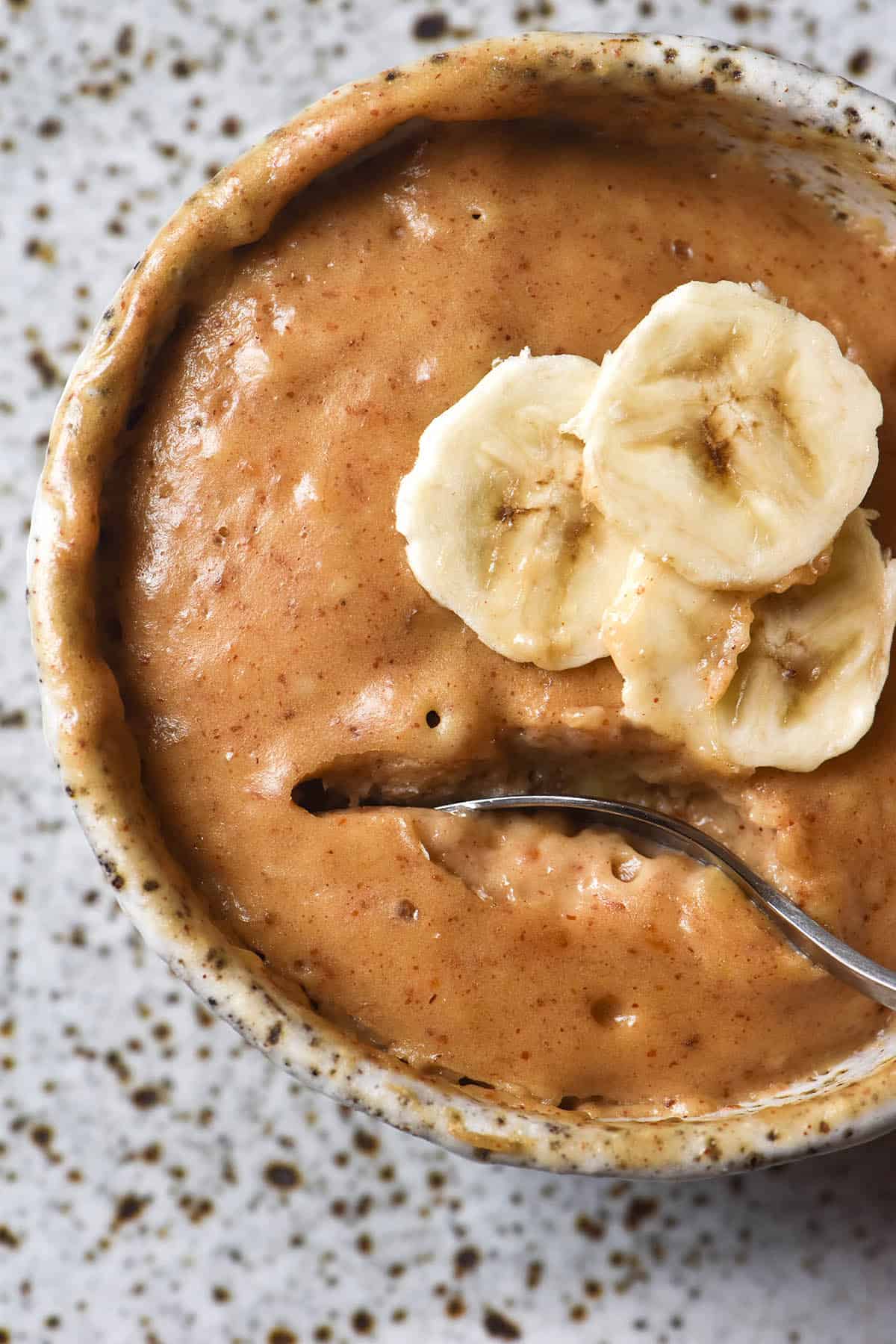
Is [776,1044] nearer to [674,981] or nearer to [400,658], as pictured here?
[674,981]

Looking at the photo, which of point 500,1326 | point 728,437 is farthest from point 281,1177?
point 728,437

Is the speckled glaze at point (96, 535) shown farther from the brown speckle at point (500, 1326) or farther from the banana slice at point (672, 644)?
the brown speckle at point (500, 1326)

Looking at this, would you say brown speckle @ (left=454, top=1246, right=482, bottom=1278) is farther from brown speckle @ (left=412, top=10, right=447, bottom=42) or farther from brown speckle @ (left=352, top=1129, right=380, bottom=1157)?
brown speckle @ (left=412, top=10, right=447, bottom=42)

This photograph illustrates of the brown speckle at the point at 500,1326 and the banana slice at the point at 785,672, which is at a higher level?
the banana slice at the point at 785,672

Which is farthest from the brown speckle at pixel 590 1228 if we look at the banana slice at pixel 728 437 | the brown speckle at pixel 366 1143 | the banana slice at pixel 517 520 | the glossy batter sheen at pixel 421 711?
the banana slice at pixel 728 437

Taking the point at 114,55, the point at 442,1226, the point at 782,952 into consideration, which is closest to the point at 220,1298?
the point at 442,1226

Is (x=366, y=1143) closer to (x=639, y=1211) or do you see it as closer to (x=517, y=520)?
(x=639, y=1211)

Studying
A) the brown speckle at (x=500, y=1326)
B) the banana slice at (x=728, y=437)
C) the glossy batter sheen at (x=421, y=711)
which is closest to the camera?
the banana slice at (x=728, y=437)
